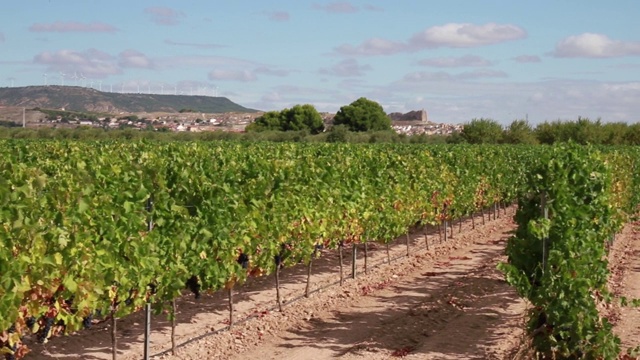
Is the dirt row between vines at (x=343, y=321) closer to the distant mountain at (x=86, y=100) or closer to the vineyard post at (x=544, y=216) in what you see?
the vineyard post at (x=544, y=216)

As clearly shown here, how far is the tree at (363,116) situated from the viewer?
106938 mm

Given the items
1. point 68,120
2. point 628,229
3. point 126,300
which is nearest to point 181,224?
point 126,300

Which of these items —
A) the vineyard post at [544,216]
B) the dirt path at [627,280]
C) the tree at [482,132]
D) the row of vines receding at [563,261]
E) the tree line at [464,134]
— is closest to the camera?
the row of vines receding at [563,261]

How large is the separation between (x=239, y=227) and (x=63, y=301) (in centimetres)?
349

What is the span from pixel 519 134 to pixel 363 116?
3323cm

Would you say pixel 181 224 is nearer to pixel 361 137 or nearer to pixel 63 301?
pixel 63 301

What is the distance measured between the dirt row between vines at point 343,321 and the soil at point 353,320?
15 mm

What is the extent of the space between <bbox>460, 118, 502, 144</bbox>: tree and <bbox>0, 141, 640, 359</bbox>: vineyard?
62.0 meters

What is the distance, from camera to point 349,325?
39.8ft

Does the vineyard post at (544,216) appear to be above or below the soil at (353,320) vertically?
above

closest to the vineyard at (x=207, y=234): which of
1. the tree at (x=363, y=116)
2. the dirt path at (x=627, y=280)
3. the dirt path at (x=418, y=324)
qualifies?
the dirt path at (x=418, y=324)

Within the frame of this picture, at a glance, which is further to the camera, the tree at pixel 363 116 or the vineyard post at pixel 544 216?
the tree at pixel 363 116

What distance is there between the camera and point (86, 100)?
150 meters

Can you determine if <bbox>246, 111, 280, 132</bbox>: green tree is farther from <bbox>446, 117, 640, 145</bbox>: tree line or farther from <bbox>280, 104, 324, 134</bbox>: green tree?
<bbox>446, 117, 640, 145</bbox>: tree line
